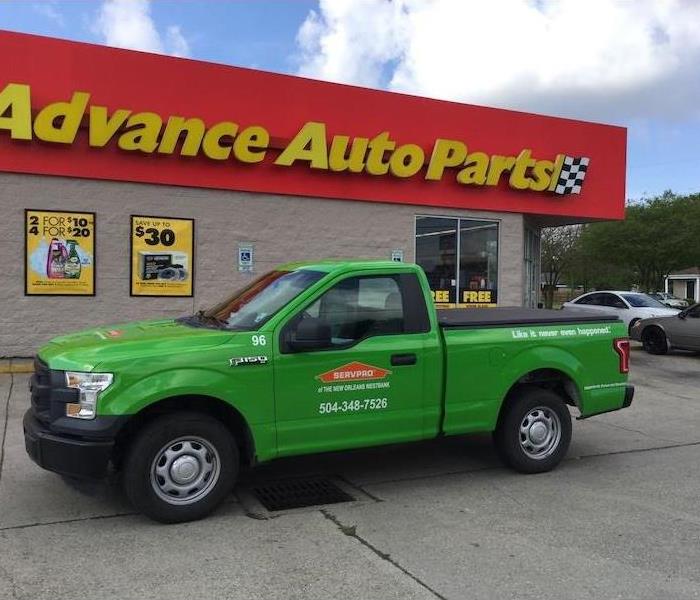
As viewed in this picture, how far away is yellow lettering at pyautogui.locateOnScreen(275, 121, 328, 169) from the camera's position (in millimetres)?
12758

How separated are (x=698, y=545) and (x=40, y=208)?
1049 cm

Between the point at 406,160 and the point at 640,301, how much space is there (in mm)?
8509

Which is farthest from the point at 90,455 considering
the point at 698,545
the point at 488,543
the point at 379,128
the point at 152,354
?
the point at 379,128

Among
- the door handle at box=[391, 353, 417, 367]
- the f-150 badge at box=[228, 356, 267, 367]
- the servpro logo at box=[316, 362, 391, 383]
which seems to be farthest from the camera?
the door handle at box=[391, 353, 417, 367]

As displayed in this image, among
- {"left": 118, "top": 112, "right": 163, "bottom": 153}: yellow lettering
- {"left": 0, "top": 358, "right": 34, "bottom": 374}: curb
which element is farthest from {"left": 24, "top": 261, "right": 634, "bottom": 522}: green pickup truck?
{"left": 118, "top": 112, "right": 163, "bottom": 153}: yellow lettering

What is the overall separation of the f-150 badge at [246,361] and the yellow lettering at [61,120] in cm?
788

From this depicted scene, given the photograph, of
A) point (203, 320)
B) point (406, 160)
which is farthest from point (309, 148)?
point (203, 320)

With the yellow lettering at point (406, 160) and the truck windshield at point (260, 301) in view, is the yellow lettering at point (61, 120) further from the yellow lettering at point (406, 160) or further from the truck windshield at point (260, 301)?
the truck windshield at point (260, 301)

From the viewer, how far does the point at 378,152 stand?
44.4 feet

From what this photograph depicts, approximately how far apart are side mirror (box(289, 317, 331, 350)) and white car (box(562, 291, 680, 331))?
44.3 feet

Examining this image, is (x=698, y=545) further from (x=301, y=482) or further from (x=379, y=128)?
(x=379, y=128)

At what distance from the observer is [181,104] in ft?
39.7

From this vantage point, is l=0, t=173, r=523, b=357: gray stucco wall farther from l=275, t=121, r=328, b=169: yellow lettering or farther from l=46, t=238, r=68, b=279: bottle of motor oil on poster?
l=275, t=121, r=328, b=169: yellow lettering

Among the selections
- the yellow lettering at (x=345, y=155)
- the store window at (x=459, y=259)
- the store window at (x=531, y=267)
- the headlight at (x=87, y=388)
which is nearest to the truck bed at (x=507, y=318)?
the headlight at (x=87, y=388)
